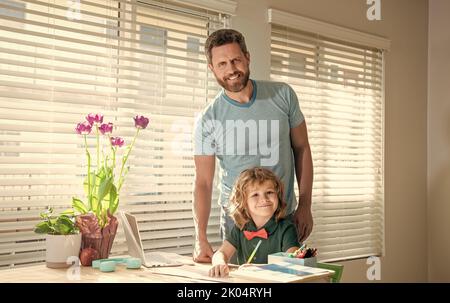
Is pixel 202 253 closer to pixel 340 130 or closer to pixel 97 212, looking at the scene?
pixel 97 212

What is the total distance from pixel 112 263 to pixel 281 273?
560 millimetres

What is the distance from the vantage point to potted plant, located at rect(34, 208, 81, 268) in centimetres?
192

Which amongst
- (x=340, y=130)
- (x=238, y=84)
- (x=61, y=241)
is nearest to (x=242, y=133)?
(x=238, y=84)

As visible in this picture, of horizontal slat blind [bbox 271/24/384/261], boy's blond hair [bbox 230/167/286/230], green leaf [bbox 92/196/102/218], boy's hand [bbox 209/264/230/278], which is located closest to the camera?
boy's hand [bbox 209/264/230/278]

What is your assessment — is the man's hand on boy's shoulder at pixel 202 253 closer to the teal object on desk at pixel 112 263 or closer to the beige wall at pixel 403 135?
the teal object on desk at pixel 112 263

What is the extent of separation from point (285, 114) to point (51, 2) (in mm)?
1105

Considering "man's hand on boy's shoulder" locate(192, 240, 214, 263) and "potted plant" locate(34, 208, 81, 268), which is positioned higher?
"potted plant" locate(34, 208, 81, 268)

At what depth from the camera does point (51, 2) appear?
238 cm

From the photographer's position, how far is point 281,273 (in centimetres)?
170

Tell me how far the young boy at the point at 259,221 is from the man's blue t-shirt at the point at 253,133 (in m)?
0.25

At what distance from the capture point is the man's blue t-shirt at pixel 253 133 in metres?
2.42

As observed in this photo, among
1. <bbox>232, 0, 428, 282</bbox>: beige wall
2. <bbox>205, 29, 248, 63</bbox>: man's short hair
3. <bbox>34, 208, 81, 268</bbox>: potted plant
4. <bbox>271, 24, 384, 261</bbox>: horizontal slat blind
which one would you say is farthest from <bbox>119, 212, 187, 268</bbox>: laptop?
<bbox>232, 0, 428, 282</bbox>: beige wall

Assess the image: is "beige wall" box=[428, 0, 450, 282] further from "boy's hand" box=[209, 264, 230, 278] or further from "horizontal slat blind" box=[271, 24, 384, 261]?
"boy's hand" box=[209, 264, 230, 278]

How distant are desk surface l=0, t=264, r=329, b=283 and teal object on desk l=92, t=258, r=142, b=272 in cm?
1
